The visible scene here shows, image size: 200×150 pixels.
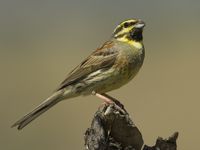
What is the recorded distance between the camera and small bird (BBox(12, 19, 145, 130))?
10.6 meters

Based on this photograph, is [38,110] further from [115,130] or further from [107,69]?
[115,130]

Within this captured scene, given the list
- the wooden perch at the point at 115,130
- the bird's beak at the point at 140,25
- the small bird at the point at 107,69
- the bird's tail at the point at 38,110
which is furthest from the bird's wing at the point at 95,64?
the wooden perch at the point at 115,130

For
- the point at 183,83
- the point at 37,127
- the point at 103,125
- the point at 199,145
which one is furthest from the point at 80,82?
the point at 183,83

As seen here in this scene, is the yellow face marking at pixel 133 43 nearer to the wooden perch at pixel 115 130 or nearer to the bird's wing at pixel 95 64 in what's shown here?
the bird's wing at pixel 95 64

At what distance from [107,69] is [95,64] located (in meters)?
0.29

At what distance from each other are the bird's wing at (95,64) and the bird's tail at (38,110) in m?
0.12

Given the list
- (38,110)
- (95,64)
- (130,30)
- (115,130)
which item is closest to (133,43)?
(130,30)

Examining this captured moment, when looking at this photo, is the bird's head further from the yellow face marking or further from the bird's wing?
the bird's wing

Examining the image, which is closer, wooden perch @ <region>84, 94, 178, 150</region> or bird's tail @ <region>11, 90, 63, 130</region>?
wooden perch @ <region>84, 94, 178, 150</region>

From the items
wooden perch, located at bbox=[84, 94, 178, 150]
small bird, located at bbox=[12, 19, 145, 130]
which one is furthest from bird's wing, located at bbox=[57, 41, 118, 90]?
wooden perch, located at bbox=[84, 94, 178, 150]

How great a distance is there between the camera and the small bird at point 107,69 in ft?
34.7

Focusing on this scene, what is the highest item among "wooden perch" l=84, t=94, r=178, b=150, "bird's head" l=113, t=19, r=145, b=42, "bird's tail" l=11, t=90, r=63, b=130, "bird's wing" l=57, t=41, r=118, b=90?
"bird's head" l=113, t=19, r=145, b=42

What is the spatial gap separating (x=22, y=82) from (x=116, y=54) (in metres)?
11.5

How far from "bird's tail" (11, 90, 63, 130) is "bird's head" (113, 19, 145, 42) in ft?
3.72
